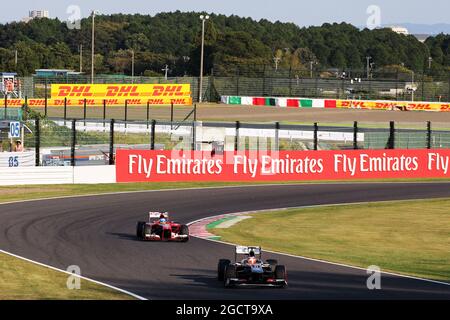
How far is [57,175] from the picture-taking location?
39031 millimetres

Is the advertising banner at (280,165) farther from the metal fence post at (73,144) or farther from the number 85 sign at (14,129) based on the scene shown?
the number 85 sign at (14,129)

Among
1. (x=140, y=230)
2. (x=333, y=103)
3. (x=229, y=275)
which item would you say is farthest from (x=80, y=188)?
(x=333, y=103)

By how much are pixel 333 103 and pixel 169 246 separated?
251 ft

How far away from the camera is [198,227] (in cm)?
2819

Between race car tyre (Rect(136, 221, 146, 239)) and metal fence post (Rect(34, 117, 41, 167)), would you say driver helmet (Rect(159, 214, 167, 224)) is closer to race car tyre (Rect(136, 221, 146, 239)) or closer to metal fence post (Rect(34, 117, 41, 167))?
race car tyre (Rect(136, 221, 146, 239))

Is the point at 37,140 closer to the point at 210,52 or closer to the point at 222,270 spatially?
the point at 222,270

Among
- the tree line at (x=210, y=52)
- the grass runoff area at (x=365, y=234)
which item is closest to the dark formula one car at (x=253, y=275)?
the grass runoff area at (x=365, y=234)

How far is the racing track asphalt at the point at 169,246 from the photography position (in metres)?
18.1

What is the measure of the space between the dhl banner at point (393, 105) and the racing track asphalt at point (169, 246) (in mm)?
55089

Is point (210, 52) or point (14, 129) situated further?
point (210, 52)

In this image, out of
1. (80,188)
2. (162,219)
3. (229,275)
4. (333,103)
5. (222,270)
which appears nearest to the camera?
(229,275)

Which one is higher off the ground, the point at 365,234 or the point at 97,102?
the point at 97,102

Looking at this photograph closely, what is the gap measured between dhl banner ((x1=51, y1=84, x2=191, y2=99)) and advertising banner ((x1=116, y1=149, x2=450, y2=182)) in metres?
46.7

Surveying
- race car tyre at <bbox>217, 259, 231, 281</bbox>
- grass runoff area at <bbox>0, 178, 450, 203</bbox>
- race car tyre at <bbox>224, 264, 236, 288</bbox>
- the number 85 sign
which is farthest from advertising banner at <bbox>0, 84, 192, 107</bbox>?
race car tyre at <bbox>224, 264, 236, 288</bbox>
